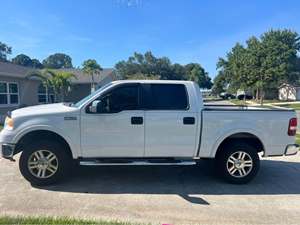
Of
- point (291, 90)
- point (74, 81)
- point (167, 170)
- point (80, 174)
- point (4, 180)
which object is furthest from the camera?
point (291, 90)

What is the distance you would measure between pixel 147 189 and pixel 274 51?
4233cm

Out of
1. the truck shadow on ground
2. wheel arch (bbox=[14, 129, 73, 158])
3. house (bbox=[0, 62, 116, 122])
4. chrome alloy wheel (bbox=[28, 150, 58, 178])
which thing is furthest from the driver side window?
house (bbox=[0, 62, 116, 122])

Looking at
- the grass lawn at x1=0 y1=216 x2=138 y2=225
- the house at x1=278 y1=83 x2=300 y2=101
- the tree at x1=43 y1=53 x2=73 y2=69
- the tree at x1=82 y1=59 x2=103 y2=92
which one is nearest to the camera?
the grass lawn at x1=0 y1=216 x2=138 y2=225

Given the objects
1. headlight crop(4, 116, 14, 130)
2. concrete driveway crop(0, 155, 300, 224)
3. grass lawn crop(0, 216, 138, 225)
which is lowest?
concrete driveway crop(0, 155, 300, 224)

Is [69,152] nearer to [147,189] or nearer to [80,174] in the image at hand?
[80,174]

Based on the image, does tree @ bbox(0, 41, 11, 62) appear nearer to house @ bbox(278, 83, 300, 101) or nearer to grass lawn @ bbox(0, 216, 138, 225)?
house @ bbox(278, 83, 300, 101)

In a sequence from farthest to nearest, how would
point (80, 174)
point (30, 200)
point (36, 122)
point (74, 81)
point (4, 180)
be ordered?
point (74, 81)
point (80, 174)
point (4, 180)
point (36, 122)
point (30, 200)

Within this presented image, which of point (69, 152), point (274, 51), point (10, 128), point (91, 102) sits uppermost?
point (274, 51)

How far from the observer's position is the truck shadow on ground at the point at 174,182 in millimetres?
5188

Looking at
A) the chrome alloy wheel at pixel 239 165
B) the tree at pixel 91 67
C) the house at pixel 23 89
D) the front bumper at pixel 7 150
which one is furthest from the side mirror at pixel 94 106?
the tree at pixel 91 67

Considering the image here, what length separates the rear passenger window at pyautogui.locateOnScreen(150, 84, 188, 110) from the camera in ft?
17.9

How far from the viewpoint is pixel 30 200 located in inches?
183

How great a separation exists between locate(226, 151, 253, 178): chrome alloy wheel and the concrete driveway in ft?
0.85

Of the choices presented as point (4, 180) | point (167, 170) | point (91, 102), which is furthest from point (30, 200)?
point (167, 170)
